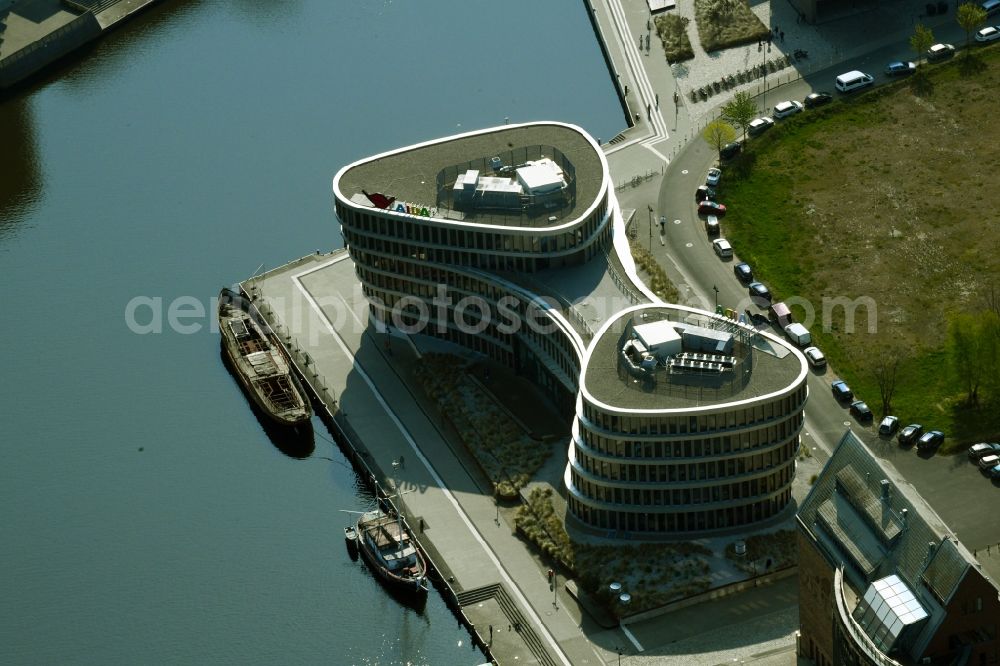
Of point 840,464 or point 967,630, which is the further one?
point 840,464

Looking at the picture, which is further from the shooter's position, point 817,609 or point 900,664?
point 817,609

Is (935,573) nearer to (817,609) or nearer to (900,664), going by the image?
(900,664)

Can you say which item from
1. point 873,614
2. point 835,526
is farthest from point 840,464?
point 873,614

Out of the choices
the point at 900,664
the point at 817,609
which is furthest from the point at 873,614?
the point at 817,609

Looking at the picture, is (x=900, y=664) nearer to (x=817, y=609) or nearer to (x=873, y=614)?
(x=873, y=614)

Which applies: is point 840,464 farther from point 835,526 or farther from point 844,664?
point 844,664

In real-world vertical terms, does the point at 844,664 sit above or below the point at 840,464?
below

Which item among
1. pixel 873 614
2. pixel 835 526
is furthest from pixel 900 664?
pixel 835 526

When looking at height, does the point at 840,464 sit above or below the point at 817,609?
above
